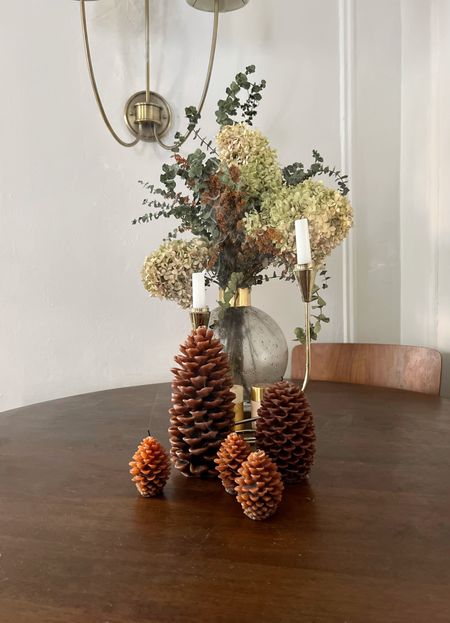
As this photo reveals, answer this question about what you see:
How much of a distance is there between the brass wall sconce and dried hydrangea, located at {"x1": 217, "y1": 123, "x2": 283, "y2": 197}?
51 centimetres

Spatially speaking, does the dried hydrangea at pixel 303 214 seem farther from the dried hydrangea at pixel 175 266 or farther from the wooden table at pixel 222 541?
the wooden table at pixel 222 541

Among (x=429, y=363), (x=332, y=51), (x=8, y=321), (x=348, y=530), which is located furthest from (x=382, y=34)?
(x=348, y=530)

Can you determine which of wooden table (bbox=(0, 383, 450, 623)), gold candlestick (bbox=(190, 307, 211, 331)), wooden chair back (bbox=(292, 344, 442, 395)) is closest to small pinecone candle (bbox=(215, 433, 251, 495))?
wooden table (bbox=(0, 383, 450, 623))

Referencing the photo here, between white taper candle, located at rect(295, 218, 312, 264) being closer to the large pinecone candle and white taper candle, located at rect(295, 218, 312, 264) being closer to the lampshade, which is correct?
the large pinecone candle

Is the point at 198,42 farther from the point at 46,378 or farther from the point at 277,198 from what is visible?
the point at 46,378

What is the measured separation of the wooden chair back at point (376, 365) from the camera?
3.74 ft

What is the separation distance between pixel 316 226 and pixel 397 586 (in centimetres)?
48

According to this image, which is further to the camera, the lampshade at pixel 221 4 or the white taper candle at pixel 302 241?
the lampshade at pixel 221 4

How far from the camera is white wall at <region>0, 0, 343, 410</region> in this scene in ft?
4.10

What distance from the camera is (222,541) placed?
458mm

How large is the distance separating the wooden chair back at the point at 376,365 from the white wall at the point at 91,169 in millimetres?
241

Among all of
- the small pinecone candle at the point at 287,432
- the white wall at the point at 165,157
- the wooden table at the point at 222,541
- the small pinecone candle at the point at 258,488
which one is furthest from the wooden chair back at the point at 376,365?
the small pinecone candle at the point at 258,488

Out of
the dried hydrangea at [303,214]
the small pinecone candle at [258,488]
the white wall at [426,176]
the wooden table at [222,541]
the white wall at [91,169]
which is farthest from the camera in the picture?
the white wall at [426,176]

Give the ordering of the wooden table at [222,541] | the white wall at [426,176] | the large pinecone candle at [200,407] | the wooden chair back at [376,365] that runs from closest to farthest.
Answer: the wooden table at [222,541] < the large pinecone candle at [200,407] < the wooden chair back at [376,365] < the white wall at [426,176]
